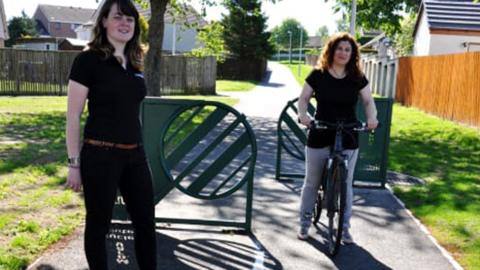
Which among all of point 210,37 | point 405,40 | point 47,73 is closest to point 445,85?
point 210,37

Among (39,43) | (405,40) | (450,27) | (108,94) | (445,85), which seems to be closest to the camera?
(108,94)

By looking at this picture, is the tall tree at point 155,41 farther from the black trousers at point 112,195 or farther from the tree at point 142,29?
the black trousers at point 112,195

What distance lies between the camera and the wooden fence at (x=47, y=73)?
67.1ft

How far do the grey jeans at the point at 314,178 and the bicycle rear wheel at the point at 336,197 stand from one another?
16cm

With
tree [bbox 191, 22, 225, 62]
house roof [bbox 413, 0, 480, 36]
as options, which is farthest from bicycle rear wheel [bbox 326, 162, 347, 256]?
house roof [bbox 413, 0, 480, 36]

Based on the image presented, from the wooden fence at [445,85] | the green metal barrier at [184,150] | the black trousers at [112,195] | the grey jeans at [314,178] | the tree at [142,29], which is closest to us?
the black trousers at [112,195]

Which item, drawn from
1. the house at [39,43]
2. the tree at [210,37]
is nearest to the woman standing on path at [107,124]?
the tree at [210,37]

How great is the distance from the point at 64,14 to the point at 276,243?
87.5 metres

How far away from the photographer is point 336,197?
4414 millimetres

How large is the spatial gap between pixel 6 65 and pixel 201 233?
17.9m

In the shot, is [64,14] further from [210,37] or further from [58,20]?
[210,37]

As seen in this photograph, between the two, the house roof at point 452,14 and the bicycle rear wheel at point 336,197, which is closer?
the bicycle rear wheel at point 336,197

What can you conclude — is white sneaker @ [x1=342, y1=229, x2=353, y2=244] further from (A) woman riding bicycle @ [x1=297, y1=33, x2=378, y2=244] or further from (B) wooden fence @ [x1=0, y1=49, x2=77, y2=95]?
(B) wooden fence @ [x1=0, y1=49, x2=77, y2=95]

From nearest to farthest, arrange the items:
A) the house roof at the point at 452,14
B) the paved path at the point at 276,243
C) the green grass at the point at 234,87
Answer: the paved path at the point at 276,243, the house roof at the point at 452,14, the green grass at the point at 234,87
